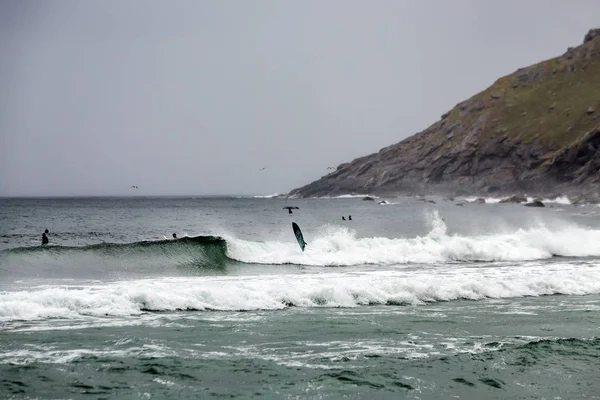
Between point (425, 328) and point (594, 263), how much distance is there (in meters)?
20.3

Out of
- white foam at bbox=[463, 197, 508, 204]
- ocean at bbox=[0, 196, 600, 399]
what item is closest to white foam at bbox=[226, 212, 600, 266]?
ocean at bbox=[0, 196, 600, 399]

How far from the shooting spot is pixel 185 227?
7256 centimetres

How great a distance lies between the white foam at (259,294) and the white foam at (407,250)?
8.27 meters

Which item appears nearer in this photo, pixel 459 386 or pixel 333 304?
pixel 459 386

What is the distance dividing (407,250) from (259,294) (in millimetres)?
17998

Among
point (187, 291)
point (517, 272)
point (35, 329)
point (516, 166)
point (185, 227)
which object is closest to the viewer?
point (35, 329)

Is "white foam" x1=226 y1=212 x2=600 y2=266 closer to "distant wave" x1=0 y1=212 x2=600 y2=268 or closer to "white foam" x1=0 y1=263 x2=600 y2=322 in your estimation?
"distant wave" x1=0 y1=212 x2=600 y2=268

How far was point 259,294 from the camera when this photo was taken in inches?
853

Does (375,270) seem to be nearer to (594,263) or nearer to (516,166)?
(594,263)

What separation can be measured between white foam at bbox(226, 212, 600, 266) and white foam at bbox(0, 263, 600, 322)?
8.27m

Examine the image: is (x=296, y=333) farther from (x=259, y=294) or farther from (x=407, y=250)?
(x=407, y=250)

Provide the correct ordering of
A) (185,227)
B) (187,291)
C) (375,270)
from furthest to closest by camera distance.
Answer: (185,227) < (375,270) < (187,291)

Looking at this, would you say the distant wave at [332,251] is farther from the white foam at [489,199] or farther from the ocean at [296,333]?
the white foam at [489,199]

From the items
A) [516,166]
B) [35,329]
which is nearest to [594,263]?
[35,329]
